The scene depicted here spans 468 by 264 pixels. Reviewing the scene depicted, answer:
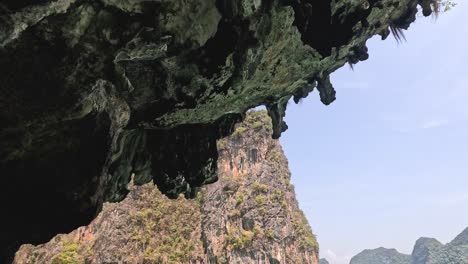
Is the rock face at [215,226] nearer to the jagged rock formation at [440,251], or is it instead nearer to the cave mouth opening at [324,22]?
the cave mouth opening at [324,22]

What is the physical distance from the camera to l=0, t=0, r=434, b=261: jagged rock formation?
491 cm

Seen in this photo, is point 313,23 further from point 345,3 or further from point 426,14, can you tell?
point 426,14

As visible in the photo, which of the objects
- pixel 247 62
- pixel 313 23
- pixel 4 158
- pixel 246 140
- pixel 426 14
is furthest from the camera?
pixel 246 140

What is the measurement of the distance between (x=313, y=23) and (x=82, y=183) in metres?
4.82

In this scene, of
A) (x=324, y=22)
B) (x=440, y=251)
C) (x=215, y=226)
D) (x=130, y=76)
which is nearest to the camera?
(x=130, y=76)

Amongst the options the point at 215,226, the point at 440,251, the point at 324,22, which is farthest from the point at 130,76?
the point at 440,251

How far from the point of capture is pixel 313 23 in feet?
25.7

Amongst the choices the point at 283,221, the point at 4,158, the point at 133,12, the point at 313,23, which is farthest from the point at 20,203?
the point at 283,221

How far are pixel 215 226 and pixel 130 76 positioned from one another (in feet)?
131

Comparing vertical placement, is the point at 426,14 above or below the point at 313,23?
above

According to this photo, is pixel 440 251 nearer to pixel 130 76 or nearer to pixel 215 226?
pixel 215 226

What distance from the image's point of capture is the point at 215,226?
1770 inches

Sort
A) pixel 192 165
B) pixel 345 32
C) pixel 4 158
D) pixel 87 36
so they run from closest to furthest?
pixel 87 36
pixel 4 158
pixel 345 32
pixel 192 165

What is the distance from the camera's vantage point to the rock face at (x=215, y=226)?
3919 centimetres
